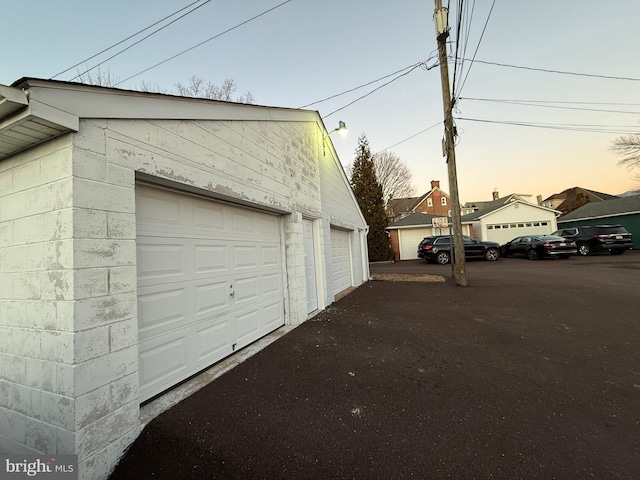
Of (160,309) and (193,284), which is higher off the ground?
(193,284)

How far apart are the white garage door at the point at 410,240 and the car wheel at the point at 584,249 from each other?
9.06 m

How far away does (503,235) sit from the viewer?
19906 mm

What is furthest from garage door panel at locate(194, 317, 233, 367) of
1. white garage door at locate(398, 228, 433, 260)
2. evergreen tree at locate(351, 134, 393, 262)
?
white garage door at locate(398, 228, 433, 260)

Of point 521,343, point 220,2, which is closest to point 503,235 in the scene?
point 521,343

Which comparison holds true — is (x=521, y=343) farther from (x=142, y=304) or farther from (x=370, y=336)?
(x=142, y=304)

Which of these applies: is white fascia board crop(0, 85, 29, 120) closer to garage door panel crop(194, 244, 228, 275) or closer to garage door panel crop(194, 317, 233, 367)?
garage door panel crop(194, 244, 228, 275)

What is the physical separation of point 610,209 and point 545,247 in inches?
430

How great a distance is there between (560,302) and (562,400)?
4.82 meters

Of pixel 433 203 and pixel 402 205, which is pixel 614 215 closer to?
pixel 433 203

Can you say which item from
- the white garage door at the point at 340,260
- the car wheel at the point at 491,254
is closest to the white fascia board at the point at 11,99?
the white garage door at the point at 340,260

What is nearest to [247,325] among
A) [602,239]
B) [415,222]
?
[415,222]

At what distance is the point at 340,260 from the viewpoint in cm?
882

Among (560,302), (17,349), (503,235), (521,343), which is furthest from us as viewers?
(503,235)

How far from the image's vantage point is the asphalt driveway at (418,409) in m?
1.79
